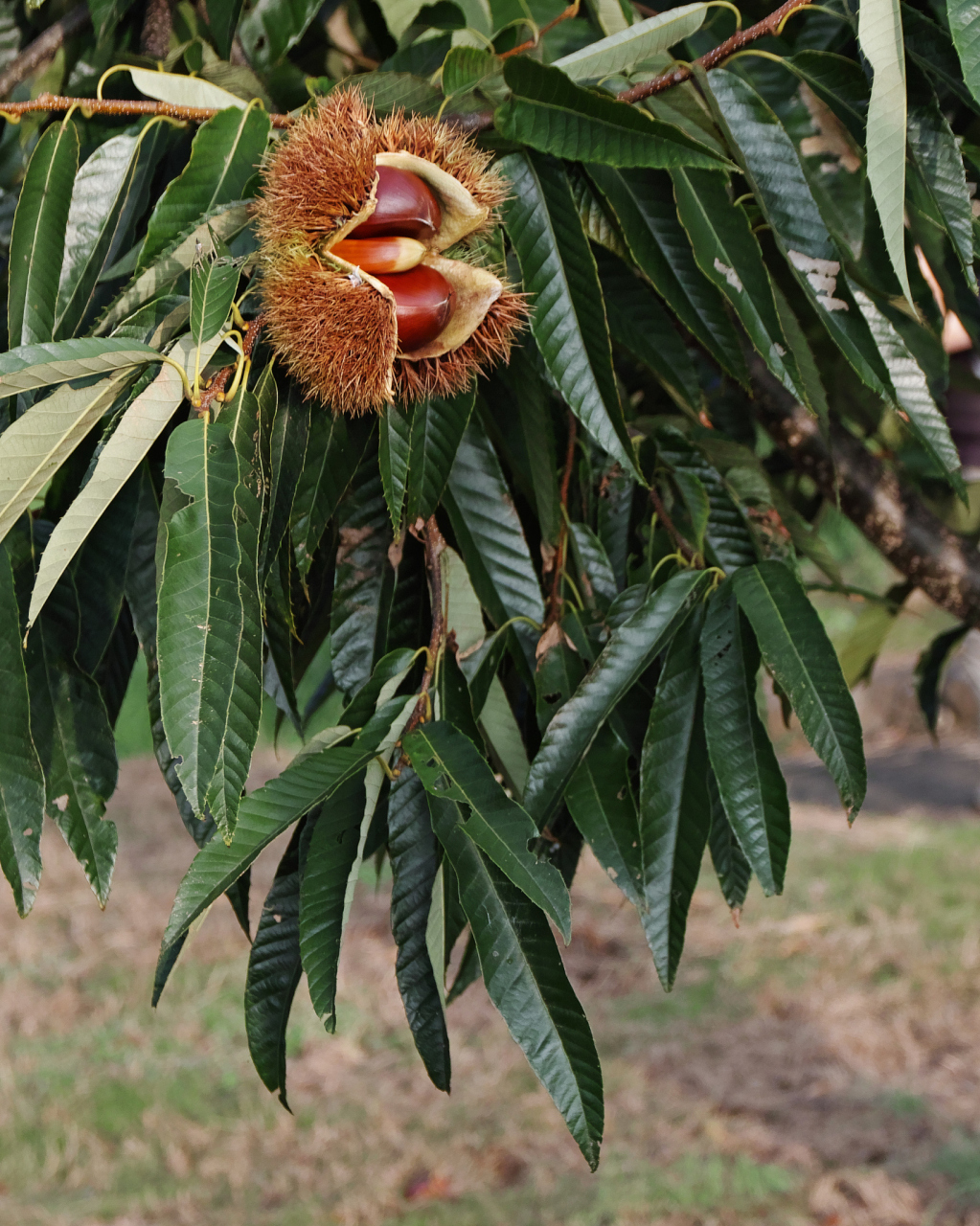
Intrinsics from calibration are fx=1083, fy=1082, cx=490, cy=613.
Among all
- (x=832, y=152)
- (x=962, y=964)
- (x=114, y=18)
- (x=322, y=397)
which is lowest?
(x=962, y=964)

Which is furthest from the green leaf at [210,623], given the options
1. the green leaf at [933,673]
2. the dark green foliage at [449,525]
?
the green leaf at [933,673]

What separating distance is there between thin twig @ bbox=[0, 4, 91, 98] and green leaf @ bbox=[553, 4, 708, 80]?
1.54ft

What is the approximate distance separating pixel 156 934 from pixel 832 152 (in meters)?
2.98

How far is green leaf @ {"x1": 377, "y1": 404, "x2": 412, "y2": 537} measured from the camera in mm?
575

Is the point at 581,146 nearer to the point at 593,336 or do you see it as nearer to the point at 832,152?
the point at 593,336

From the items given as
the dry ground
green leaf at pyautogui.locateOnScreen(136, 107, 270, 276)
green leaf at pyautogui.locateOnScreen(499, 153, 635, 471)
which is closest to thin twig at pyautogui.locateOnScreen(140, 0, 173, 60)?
green leaf at pyautogui.locateOnScreen(136, 107, 270, 276)

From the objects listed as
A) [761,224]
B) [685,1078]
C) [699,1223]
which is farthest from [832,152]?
[685,1078]

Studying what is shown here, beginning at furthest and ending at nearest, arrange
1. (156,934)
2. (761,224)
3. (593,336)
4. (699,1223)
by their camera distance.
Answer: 1. (156,934)
2. (699,1223)
3. (761,224)
4. (593,336)

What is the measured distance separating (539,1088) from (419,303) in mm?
2280

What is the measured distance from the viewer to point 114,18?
2.62 feet

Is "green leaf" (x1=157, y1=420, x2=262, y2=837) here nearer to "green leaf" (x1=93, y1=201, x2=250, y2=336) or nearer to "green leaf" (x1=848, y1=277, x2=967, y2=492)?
"green leaf" (x1=93, y1=201, x2=250, y2=336)

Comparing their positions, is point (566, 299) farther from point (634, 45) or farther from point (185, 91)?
point (185, 91)

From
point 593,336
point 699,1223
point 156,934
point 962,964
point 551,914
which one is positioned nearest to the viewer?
point 551,914

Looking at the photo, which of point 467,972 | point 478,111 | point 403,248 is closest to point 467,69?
point 478,111
